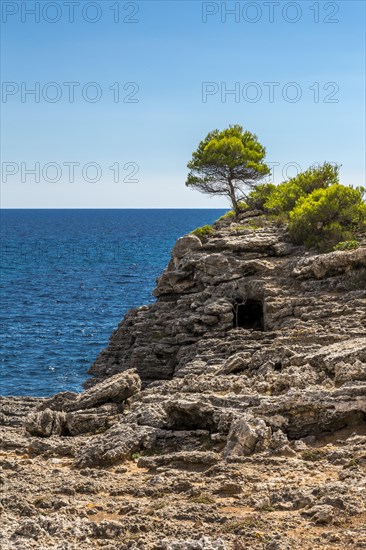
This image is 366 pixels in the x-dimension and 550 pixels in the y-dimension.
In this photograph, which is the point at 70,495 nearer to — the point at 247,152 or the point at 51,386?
the point at 51,386

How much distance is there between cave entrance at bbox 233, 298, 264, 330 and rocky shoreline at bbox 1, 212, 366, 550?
201mm

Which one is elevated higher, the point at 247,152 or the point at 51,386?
the point at 247,152

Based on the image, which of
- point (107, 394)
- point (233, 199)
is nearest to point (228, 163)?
point (233, 199)

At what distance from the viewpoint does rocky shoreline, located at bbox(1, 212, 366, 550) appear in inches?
643

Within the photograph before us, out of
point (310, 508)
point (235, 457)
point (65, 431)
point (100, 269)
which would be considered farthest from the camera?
point (100, 269)

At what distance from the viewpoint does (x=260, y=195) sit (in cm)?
6762

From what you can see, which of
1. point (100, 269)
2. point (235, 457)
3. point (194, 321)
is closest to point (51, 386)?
point (194, 321)

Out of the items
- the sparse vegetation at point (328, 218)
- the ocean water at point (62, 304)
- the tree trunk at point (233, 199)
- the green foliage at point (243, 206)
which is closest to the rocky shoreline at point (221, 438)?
the sparse vegetation at point (328, 218)

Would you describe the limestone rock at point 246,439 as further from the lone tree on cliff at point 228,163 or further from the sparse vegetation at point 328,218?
the lone tree on cliff at point 228,163

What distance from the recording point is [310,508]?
17.0m

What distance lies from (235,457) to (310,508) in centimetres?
443

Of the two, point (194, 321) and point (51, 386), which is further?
point (51, 386)

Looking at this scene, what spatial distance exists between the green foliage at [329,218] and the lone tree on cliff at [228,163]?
13.9m

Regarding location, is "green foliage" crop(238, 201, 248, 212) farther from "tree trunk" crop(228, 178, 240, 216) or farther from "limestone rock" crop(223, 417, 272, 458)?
"limestone rock" crop(223, 417, 272, 458)
